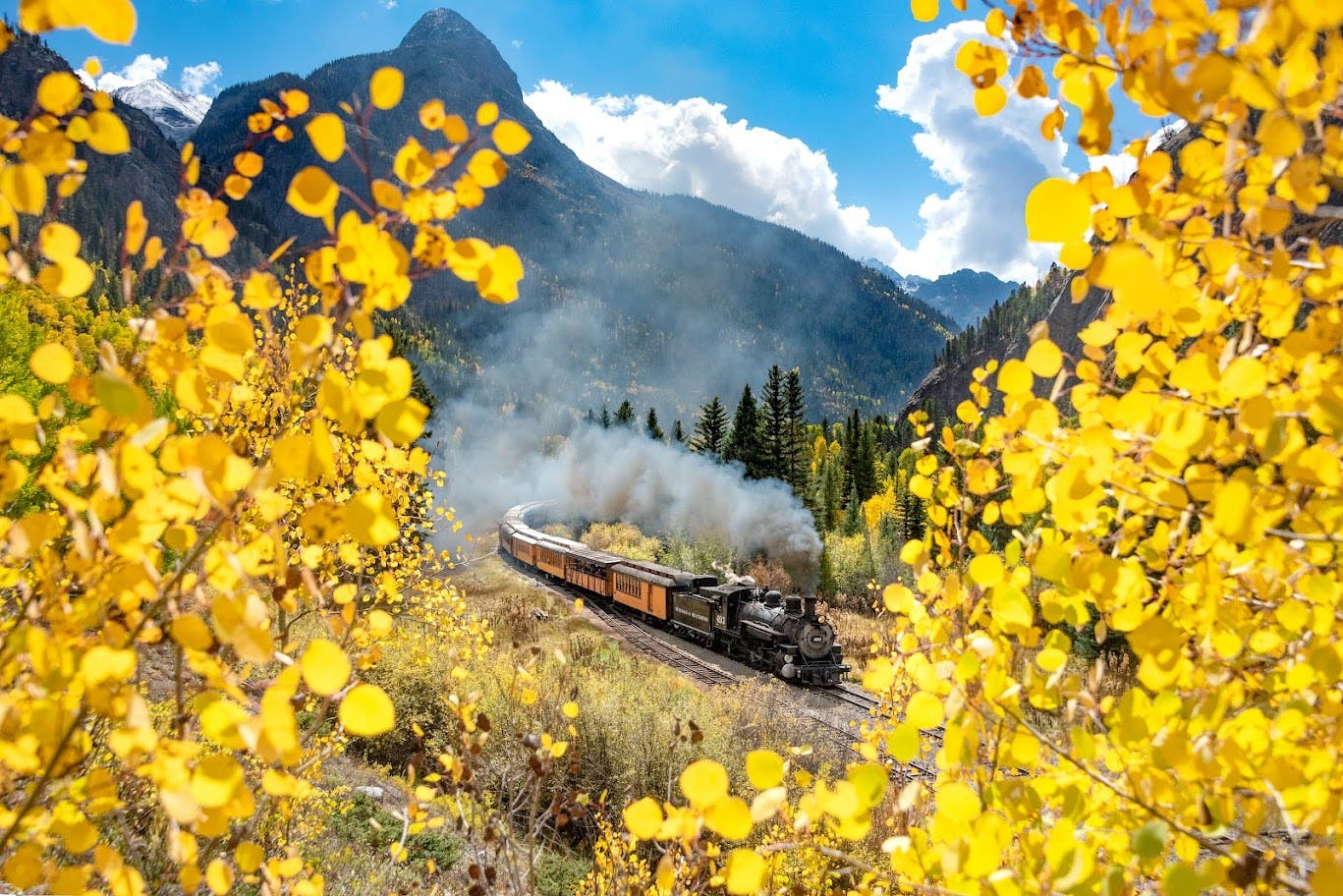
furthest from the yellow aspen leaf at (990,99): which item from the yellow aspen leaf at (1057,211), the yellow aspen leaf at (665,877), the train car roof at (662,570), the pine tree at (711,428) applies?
the pine tree at (711,428)

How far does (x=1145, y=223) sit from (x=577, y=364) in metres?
169

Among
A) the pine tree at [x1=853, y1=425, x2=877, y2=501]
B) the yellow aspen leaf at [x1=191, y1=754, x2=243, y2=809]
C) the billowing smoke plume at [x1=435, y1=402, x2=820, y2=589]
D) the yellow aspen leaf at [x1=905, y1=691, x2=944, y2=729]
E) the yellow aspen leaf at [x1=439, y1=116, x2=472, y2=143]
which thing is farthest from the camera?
the pine tree at [x1=853, y1=425, x2=877, y2=501]

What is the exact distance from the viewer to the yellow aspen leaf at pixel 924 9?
1.17 m

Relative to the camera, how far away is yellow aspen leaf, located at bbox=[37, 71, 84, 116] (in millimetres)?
909

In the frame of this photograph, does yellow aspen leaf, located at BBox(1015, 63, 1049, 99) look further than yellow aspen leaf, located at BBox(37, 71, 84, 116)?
Yes

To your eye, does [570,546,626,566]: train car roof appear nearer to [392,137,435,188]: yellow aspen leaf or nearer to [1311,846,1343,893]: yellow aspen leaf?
[392,137,435,188]: yellow aspen leaf

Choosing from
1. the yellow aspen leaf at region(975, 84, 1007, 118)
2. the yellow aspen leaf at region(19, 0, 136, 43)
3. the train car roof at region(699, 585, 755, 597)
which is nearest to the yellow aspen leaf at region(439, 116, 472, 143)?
the yellow aspen leaf at region(19, 0, 136, 43)

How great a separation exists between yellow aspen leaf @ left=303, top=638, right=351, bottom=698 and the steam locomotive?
1392cm

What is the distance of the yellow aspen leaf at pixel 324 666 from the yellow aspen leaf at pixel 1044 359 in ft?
3.62

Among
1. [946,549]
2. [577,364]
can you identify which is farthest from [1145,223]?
[577,364]

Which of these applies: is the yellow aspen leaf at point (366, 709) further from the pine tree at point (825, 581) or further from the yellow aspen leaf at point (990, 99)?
the pine tree at point (825, 581)

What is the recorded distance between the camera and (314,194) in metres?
0.92

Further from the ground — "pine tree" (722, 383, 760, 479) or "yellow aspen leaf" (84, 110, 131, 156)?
"yellow aspen leaf" (84, 110, 131, 156)

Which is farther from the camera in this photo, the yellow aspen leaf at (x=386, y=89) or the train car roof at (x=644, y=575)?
the train car roof at (x=644, y=575)
